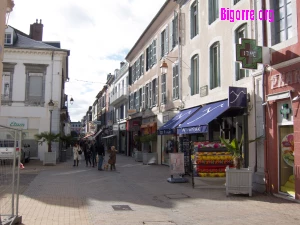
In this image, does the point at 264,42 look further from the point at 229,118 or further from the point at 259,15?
the point at 229,118

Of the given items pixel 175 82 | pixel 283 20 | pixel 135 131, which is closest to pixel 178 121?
pixel 175 82

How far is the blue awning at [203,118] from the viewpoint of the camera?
11562mm

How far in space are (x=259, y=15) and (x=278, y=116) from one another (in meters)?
3.16

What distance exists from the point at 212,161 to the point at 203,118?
205 centimetres

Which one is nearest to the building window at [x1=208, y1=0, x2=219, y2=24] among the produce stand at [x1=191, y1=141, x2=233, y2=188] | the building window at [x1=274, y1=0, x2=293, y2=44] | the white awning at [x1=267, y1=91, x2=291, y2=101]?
the building window at [x1=274, y1=0, x2=293, y2=44]

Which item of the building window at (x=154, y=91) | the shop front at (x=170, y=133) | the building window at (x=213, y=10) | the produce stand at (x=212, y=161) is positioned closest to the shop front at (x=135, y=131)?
the building window at (x=154, y=91)

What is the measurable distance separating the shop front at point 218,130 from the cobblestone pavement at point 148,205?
488 millimetres

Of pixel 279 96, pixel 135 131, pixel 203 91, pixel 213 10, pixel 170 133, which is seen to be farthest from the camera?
pixel 135 131

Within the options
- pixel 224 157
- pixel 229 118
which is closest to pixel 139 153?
pixel 229 118

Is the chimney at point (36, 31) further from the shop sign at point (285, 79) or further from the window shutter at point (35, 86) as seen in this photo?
the shop sign at point (285, 79)

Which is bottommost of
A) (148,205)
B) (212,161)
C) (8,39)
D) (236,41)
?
(148,205)

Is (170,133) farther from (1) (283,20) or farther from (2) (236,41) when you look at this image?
(1) (283,20)

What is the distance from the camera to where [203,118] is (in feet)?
40.4

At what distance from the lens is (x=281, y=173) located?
373 inches
